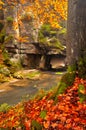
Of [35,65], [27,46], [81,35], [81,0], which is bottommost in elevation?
[35,65]

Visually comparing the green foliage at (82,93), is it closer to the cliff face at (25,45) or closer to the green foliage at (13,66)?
the green foliage at (13,66)

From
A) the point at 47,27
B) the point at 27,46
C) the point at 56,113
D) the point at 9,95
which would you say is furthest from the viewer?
the point at 47,27

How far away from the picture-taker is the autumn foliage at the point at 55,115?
16.1ft

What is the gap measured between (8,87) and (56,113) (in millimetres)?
12118

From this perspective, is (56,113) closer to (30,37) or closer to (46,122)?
(46,122)

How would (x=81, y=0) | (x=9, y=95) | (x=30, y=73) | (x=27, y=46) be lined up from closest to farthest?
1. (x=81, y=0)
2. (x=9, y=95)
3. (x=30, y=73)
4. (x=27, y=46)

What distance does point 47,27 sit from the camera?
2862cm

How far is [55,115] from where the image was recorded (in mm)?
5238

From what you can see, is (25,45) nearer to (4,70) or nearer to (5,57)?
(5,57)

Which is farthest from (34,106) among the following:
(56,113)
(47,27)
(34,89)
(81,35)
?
(47,27)

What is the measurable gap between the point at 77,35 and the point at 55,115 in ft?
7.63

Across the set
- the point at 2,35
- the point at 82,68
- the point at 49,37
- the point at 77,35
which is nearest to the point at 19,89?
the point at 2,35

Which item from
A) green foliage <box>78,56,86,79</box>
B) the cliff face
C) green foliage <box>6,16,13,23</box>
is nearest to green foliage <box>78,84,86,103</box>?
green foliage <box>78,56,86,79</box>

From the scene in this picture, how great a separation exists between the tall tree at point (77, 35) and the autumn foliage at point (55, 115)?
467 mm
